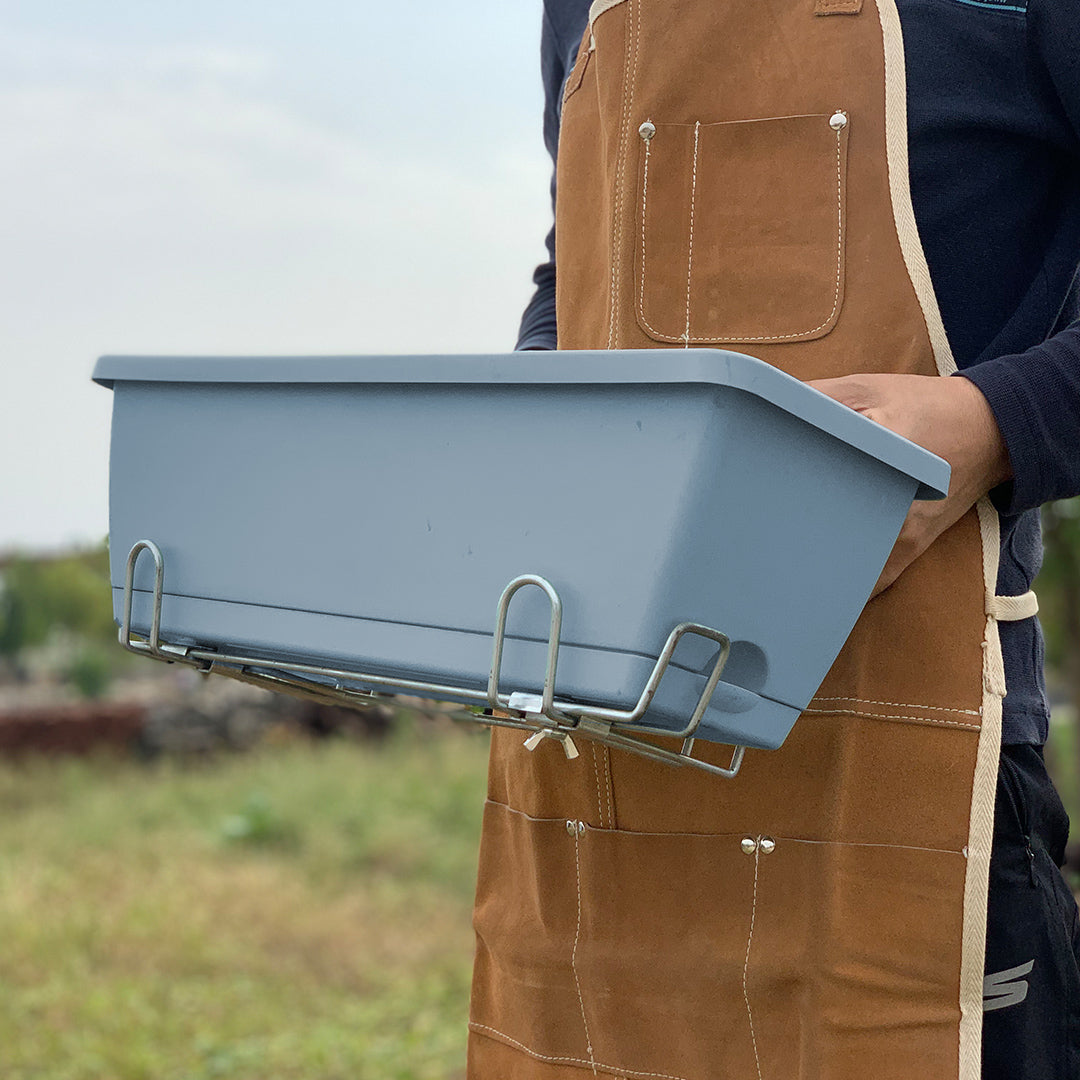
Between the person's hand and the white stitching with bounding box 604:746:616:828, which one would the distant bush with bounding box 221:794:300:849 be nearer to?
the white stitching with bounding box 604:746:616:828

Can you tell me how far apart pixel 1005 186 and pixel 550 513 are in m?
0.55

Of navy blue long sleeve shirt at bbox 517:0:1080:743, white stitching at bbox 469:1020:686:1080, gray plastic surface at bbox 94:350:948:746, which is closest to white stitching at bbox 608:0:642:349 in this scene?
navy blue long sleeve shirt at bbox 517:0:1080:743

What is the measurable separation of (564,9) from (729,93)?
1.11 feet

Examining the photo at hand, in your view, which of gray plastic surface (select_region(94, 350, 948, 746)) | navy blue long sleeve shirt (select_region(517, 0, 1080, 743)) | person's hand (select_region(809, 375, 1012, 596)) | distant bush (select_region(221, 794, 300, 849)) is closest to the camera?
gray plastic surface (select_region(94, 350, 948, 746))

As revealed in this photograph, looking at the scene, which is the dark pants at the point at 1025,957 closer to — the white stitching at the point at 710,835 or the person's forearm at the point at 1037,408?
the white stitching at the point at 710,835

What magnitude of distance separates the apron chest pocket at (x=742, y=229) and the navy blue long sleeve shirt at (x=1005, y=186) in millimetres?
83

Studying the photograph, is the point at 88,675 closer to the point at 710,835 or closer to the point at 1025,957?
the point at 710,835

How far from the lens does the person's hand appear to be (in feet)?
3.11

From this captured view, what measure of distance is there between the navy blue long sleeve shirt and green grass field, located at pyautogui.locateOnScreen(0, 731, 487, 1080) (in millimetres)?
2679

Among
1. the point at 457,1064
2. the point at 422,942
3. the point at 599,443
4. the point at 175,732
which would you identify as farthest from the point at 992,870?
the point at 175,732

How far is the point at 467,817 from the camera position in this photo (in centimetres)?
643

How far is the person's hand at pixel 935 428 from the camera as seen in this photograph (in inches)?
37.3

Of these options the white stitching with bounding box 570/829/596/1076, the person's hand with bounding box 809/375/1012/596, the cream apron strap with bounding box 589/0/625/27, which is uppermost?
the cream apron strap with bounding box 589/0/625/27

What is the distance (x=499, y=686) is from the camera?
835mm
